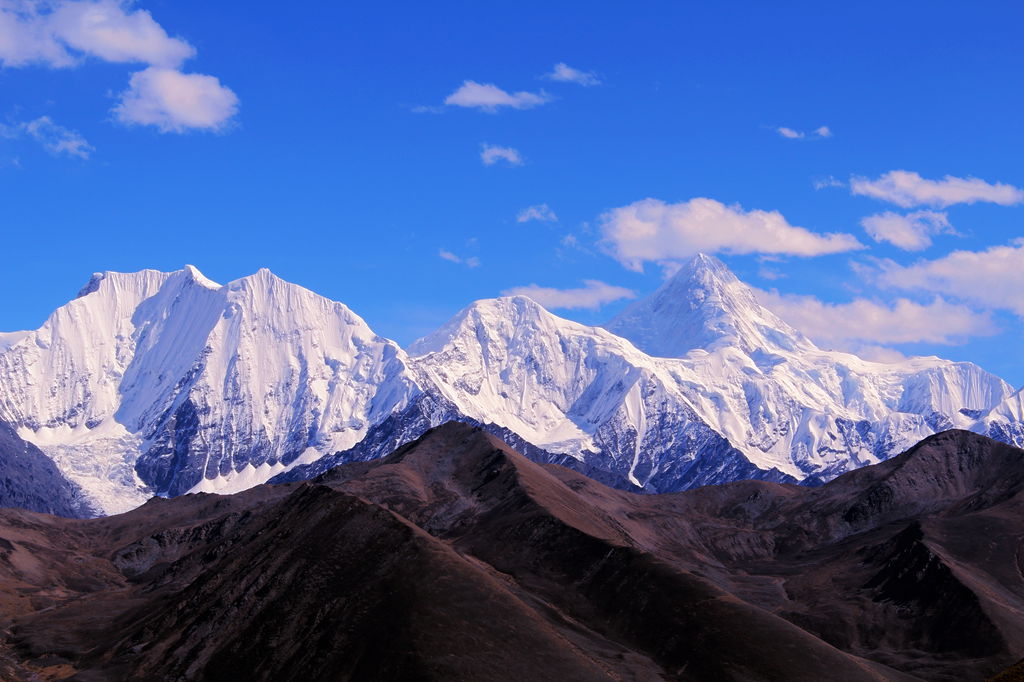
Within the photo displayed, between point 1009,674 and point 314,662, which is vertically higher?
point 314,662

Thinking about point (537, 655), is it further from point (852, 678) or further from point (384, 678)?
point (852, 678)

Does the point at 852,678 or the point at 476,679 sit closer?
the point at 476,679

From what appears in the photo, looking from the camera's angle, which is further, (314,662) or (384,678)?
(314,662)

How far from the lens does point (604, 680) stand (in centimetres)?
18538

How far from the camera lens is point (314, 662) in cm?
19662

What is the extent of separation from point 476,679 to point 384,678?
43.6ft

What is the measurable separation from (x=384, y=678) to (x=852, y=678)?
67.6m

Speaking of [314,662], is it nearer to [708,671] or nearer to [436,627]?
[436,627]

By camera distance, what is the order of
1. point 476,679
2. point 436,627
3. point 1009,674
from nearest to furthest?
1. point 1009,674
2. point 476,679
3. point 436,627

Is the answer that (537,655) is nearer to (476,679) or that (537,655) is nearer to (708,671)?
(476,679)

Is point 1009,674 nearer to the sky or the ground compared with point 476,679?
nearer to the ground

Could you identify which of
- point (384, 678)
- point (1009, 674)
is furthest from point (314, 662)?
point (1009, 674)

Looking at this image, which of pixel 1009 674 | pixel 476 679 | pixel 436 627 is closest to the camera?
pixel 1009 674

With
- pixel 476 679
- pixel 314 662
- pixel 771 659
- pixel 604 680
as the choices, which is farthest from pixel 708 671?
pixel 314 662
